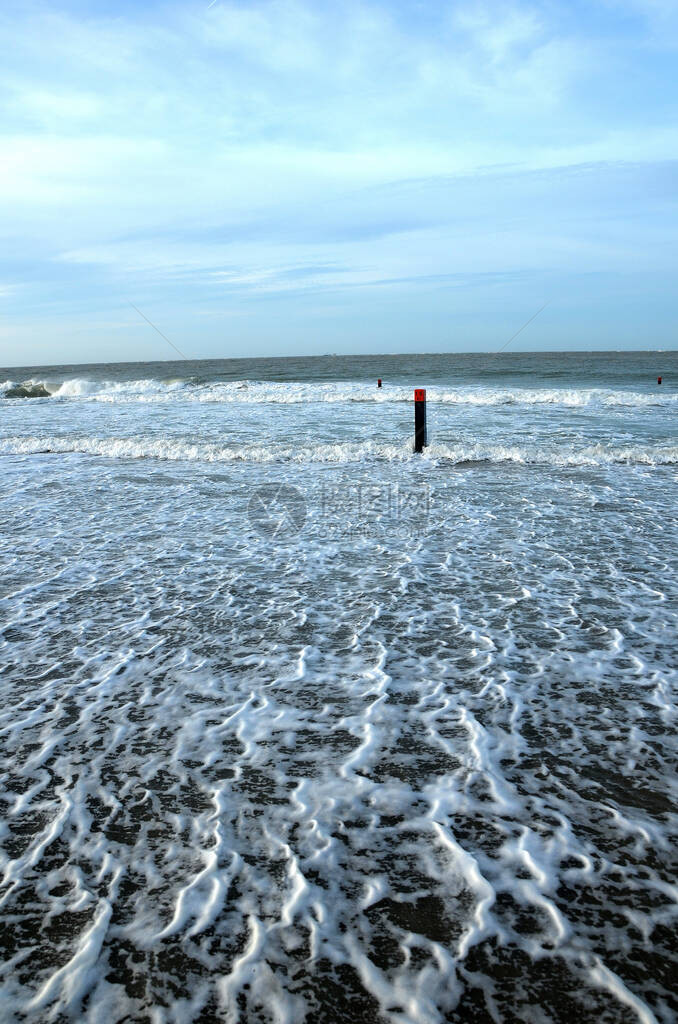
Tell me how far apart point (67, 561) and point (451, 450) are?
28.6ft

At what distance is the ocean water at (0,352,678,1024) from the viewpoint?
2.09 m

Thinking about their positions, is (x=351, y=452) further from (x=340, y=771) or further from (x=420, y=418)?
(x=340, y=771)

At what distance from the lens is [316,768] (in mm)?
3164

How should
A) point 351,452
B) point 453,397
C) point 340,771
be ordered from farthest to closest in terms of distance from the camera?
point 453,397
point 351,452
point 340,771

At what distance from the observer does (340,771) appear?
3.14m

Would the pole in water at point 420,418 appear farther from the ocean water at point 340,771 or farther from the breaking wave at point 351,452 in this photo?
the ocean water at point 340,771

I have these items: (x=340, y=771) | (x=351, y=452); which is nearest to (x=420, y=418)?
(x=351, y=452)

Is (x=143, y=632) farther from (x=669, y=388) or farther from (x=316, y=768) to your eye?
(x=669, y=388)

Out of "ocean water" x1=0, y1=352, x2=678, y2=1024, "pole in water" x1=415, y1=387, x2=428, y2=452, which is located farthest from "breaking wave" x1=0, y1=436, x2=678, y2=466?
"ocean water" x1=0, y1=352, x2=678, y2=1024

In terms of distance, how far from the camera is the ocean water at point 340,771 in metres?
2.09

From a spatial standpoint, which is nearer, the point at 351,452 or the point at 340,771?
the point at 340,771

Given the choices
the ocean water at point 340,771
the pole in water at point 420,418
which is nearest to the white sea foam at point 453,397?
the pole in water at point 420,418

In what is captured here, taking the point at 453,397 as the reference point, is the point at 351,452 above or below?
below

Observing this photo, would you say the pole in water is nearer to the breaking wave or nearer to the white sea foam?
the breaking wave
